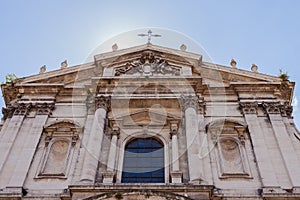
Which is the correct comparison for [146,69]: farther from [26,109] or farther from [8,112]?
[8,112]

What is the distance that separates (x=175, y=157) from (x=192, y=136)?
4.30 ft

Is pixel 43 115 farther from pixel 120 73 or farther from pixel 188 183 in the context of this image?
pixel 188 183

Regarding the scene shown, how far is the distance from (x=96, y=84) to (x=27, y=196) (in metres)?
7.57

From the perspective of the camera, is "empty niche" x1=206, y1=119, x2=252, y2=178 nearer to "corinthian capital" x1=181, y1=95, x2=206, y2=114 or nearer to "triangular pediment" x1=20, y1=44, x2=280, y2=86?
"corinthian capital" x1=181, y1=95, x2=206, y2=114

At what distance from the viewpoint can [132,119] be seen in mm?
20562

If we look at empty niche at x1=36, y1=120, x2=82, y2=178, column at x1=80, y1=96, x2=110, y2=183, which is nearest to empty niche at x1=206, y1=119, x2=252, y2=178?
column at x1=80, y1=96, x2=110, y2=183

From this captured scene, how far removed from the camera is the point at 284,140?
18.7m

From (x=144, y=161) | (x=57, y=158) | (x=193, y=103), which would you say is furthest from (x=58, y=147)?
(x=193, y=103)

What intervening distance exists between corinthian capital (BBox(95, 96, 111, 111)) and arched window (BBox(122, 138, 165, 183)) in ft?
7.69

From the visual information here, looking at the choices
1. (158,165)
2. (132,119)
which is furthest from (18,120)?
(158,165)

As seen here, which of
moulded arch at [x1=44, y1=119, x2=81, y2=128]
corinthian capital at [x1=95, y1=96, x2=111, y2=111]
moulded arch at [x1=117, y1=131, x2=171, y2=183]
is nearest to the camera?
moulded arch at [x1=117, y1=131, x2=171, y2=183]

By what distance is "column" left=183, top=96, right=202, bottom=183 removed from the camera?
16.9 m

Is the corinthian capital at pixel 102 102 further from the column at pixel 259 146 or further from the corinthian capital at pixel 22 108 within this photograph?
the column at pixel 259 146

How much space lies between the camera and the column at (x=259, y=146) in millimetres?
16906
